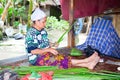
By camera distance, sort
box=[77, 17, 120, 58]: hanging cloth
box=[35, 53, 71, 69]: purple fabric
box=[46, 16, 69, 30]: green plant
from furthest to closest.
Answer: box=[46, 16, 69, 30]: green plant, box=[77, 17, 120, 58]: hanging cloth, box=[35, 53, 71, 69]: purple fabric

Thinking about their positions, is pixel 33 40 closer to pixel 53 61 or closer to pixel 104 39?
pixel 53 61

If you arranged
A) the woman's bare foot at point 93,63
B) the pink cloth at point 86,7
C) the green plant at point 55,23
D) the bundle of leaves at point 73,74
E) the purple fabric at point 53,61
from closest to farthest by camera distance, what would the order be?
the bundle of leaves at point 73,74 → the purple fabric at point 53,61 → the woman's bare foot at point 93,63 → the pink cloth at point 86,7 → the green plant at point 55,23

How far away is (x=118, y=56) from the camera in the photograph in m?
4.64

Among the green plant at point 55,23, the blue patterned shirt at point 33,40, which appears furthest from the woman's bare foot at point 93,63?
the green plant at point 55,23

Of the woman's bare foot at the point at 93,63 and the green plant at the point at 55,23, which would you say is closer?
the woman's bare foot at the point at 93,63

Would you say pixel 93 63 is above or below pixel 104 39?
below

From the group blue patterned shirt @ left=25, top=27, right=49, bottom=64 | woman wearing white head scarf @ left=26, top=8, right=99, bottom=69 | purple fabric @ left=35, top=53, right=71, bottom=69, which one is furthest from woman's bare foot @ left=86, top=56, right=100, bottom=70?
blue patterned shirt @ left=25, top=27, right=49, bottom=64

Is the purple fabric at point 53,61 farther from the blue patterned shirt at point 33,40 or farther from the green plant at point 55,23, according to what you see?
the green plant at point 55,23

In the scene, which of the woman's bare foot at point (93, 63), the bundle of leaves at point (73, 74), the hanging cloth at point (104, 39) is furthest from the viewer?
the hanging cloth at point (104, 39)

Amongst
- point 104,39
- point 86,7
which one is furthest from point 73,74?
point 86,7

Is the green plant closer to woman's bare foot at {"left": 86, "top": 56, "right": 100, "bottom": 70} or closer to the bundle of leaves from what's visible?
woman's bare foot at {"left": 86, "top": 56, "right": 100, "bottom": 70}

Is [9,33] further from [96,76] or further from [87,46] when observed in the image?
[96,76]

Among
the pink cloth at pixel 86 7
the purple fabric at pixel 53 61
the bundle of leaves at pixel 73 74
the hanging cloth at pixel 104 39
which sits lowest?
the bundle of leaves at pixel 73 74

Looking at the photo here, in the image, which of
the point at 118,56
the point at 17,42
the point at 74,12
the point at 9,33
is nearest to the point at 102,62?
the point at 118,56
